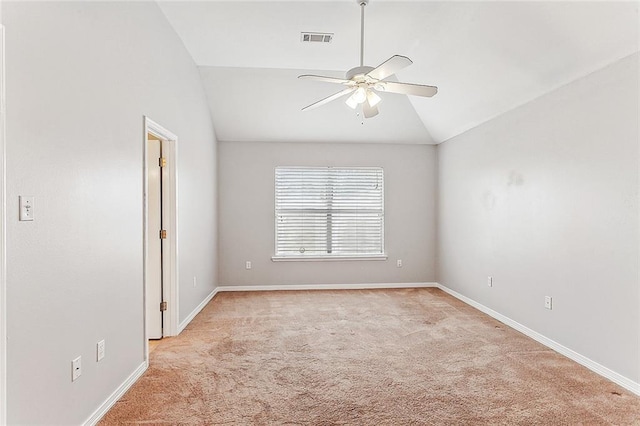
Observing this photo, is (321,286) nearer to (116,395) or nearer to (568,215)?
(568,215)

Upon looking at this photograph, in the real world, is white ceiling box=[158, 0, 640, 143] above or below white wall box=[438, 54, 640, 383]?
above

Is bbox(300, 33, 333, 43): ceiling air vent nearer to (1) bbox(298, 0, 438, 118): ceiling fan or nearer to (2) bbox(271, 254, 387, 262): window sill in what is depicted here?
(1) bbox(298, 0, 438, 118): ceiling fan

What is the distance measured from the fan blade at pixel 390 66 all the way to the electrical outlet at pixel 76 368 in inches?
99.8

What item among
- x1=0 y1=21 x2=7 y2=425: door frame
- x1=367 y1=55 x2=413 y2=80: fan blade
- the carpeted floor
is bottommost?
the carpeted floor

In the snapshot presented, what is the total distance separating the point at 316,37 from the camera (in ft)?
12.8

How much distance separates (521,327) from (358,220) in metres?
3.01

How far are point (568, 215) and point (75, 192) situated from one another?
3750mm

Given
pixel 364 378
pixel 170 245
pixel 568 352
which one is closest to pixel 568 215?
pixel 568 352

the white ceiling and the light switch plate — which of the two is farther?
the white ceiling

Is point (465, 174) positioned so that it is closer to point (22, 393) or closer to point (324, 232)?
point (324, 232)

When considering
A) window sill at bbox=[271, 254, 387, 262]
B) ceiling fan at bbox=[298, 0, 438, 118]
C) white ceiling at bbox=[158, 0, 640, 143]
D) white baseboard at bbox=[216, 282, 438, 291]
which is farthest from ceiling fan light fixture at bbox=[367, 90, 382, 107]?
white baseboard at bbox=[216, 282, 438, 291]

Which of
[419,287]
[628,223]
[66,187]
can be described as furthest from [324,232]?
[66,187]

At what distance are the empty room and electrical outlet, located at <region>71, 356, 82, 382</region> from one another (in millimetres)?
27

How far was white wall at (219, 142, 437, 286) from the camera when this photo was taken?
6.26 m
